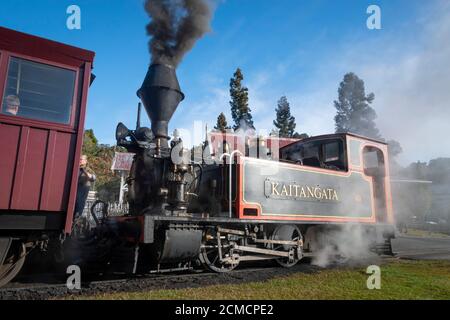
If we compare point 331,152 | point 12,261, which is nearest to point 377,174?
point 331,152

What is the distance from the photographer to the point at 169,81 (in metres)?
6.09

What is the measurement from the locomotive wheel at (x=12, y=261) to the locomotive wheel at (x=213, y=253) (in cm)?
273

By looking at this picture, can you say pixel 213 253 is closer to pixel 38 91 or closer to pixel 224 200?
pixel 224 200

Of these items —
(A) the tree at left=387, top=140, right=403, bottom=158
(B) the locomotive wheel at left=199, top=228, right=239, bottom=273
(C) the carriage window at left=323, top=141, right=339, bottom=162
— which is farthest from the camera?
(A) the tree at left=387, top=140, right=403, bottom=158

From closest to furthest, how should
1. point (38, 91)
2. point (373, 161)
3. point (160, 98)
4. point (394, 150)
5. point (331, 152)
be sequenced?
point (38, 91) → point (160, 98) → point (331, 152) → point (373, 161) → point (394, 150)

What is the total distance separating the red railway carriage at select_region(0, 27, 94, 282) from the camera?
13.0ft

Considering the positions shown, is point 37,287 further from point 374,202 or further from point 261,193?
point 374,202

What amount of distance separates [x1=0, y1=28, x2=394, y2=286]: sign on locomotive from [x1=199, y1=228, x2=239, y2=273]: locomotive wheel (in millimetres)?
20

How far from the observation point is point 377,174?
358 inches

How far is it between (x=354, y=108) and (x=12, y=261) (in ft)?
147

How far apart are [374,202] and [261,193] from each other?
14.0 ft

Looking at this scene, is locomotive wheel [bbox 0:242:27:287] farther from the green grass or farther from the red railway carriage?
the green grass

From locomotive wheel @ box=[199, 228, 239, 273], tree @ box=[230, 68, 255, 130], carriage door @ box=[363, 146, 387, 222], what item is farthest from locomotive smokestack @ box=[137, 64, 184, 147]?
tree @ box=[230, 68, 255, 130]

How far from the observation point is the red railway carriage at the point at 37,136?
3975 mm
